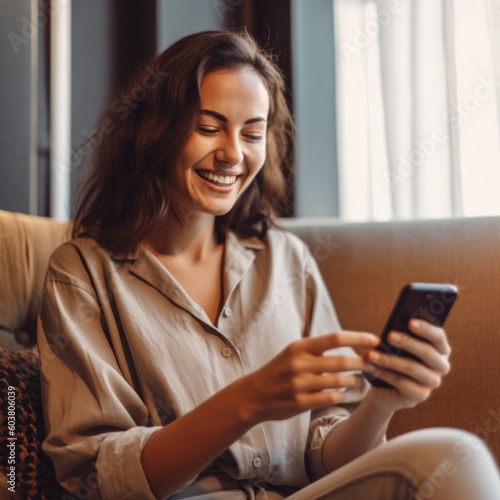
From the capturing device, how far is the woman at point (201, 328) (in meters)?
0.94

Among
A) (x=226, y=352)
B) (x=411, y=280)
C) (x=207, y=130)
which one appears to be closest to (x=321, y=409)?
(x=226, y=352)

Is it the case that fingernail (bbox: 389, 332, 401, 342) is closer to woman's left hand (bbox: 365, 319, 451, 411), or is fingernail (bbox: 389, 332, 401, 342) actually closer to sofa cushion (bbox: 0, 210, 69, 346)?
woman's left hand (bbox: 365, 319, 451, 411)

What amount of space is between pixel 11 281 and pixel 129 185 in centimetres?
29

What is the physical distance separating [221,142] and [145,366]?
0.40 m

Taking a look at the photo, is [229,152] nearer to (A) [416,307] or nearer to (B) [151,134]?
(B) [151,134]

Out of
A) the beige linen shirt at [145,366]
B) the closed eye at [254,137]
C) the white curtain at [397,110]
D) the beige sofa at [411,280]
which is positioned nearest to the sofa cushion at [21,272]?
the beige sofa at [411,280]

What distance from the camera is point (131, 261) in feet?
4.17

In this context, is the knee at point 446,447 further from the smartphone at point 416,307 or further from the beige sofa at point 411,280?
the beige sofa at point 411,280

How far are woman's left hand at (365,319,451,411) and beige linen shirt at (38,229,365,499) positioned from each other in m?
0.30

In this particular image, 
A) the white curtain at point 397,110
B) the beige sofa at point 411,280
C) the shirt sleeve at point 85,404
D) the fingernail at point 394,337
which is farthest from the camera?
the white curtain at point 397,110

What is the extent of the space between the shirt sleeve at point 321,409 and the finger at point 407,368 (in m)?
0.22

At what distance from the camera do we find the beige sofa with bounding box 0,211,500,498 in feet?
4.39

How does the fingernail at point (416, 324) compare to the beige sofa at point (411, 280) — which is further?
the beige sofa at point (411, 280)

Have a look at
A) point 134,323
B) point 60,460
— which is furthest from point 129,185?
point 60,460
